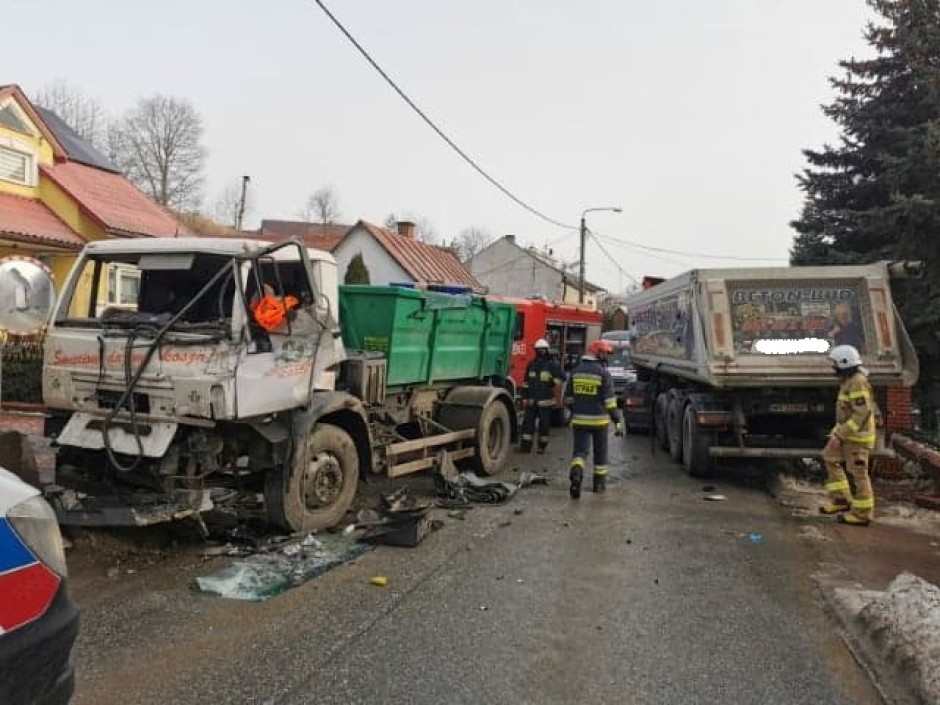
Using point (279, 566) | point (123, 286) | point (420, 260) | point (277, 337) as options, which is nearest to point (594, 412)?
point (277, 337)

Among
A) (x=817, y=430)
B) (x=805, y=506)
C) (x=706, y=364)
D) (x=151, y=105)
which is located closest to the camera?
(x=805, y=506)

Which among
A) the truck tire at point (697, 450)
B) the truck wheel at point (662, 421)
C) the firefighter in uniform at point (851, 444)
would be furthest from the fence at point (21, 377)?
the firefighter in uniform at point (851, 444)

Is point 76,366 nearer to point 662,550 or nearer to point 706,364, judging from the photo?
point 662,550

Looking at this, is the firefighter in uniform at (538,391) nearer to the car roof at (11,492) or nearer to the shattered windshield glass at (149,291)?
the shattered windshield glass at (149,291)

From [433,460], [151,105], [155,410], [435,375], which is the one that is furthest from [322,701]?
[151,105]

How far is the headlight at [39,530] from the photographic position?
91.7 inches

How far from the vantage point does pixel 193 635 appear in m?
4.37

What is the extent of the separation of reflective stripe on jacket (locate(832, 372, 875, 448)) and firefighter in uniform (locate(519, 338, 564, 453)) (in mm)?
4489

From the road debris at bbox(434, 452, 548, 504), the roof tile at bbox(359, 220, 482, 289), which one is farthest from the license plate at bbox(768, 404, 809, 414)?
the roof tile at bbox(359, 220, 482, 289)

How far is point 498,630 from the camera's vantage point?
455 centimetres

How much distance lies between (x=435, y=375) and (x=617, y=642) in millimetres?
4809

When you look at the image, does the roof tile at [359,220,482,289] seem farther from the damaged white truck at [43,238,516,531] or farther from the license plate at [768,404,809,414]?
the damaged white truck at [43,238,516,531]

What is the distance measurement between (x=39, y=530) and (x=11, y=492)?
15 centimetres

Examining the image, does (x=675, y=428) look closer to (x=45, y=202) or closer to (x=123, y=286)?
(x=123, y=286)
